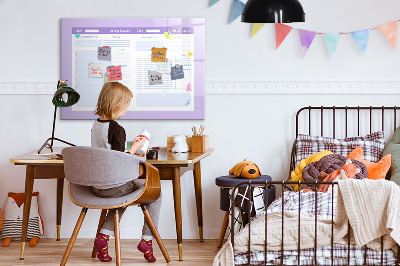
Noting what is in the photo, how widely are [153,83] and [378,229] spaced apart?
2.03 meters

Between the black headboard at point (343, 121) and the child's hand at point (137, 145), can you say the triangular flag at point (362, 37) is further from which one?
the child's hand at point (137, 145)

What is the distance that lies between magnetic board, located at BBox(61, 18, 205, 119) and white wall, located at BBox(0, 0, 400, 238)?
0.07m

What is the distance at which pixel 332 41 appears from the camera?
4.29 metres

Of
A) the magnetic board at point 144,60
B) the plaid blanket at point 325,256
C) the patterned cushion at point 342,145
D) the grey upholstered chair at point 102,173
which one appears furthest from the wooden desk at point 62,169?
the plaid blanket at point 325,256

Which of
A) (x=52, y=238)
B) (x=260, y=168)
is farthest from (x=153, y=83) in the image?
(x=52, y=238)

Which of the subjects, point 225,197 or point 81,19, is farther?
point 81,19

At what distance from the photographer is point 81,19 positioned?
14.3 ft

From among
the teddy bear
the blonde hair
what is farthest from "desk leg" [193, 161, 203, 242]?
the blonde hair

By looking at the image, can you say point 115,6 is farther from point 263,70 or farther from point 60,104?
point 263,70

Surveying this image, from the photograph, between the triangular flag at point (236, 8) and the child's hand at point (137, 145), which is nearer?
the child's hand at point (137, 145)

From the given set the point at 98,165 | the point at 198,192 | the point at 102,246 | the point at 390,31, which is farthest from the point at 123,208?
the point at 390,31

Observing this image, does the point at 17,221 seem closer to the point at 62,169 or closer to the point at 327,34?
the point at 62,169

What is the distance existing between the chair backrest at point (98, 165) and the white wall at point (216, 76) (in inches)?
43.9

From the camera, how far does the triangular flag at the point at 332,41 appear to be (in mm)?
4285
